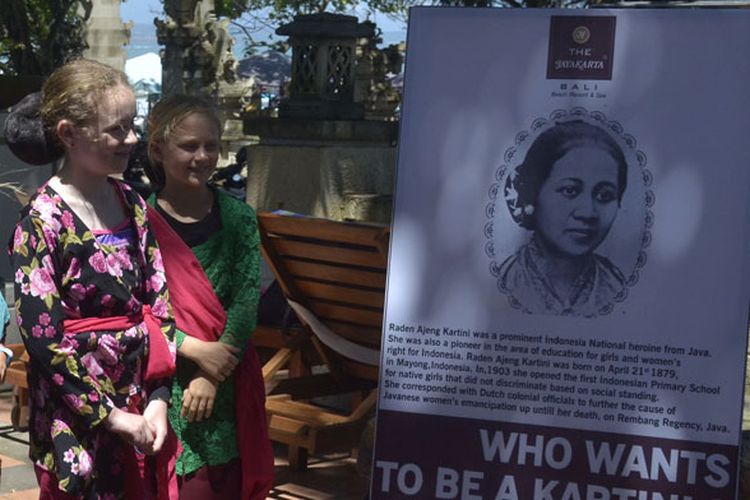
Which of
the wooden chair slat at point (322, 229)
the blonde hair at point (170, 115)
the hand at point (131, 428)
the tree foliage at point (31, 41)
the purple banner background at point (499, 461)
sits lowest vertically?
the purple banner background at point (499, 461)

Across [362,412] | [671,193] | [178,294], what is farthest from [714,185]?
[362,412]

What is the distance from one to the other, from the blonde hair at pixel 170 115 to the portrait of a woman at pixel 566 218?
0.86 m

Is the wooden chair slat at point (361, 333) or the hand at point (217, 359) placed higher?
the hand at point (217, 359)

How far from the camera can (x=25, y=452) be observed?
5.96 meters

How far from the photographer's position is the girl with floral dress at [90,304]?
9.84ft

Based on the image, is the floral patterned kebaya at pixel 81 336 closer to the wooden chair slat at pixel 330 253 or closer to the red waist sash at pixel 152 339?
the red waist sash at pixel 152 339

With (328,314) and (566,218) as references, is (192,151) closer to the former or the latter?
(566,218)

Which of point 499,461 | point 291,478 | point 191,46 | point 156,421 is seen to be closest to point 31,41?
point 291,478

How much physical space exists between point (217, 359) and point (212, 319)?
11 cm

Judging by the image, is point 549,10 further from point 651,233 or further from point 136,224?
point 136,224

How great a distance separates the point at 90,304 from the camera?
310cm

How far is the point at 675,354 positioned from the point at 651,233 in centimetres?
30

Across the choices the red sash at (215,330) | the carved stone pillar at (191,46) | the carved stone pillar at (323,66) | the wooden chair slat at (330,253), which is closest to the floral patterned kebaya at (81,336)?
the red sash at (215,330)

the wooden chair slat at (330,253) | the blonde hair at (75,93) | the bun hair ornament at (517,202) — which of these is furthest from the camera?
the wooden chair slat at (330,253)
